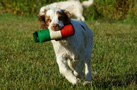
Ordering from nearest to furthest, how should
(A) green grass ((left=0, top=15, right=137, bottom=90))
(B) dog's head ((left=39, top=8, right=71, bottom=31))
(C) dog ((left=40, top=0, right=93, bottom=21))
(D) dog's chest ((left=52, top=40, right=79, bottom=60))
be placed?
(B) dog's head ((left=39, top=8, right=71, bottom=31)) → (D) dog's chest ((left=52, top=40, right=79, bottom=60)) → (A) green grass ((left=0, top=15, right=137, bottom=90)) → (C) dog ((left=40, top=0, right=93, bottom=21))

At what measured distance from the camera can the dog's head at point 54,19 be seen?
338cm

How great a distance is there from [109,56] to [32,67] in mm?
1909

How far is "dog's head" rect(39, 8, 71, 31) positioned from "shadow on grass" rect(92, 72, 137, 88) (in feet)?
3.63

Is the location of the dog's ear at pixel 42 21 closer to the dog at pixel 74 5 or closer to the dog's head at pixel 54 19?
the dog's head at pixel 54 19

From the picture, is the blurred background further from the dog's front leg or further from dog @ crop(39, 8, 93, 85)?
the dog's front leg

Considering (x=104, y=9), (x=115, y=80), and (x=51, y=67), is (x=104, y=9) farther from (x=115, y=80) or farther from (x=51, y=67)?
(x=115, y=80)

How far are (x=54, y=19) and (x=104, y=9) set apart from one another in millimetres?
11814

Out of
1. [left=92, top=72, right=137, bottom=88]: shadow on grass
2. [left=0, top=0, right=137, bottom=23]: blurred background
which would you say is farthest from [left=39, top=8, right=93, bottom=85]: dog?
[left=0, top=0, right=137, bottom=23]: blurred background

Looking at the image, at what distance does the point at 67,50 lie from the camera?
367 cm

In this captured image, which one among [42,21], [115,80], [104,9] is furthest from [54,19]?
[104,9]

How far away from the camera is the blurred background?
45.7 feet

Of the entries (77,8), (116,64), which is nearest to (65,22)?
(116,64)

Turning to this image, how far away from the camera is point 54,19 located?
3.52 metres

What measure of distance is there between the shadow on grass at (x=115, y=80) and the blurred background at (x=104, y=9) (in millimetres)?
9539
